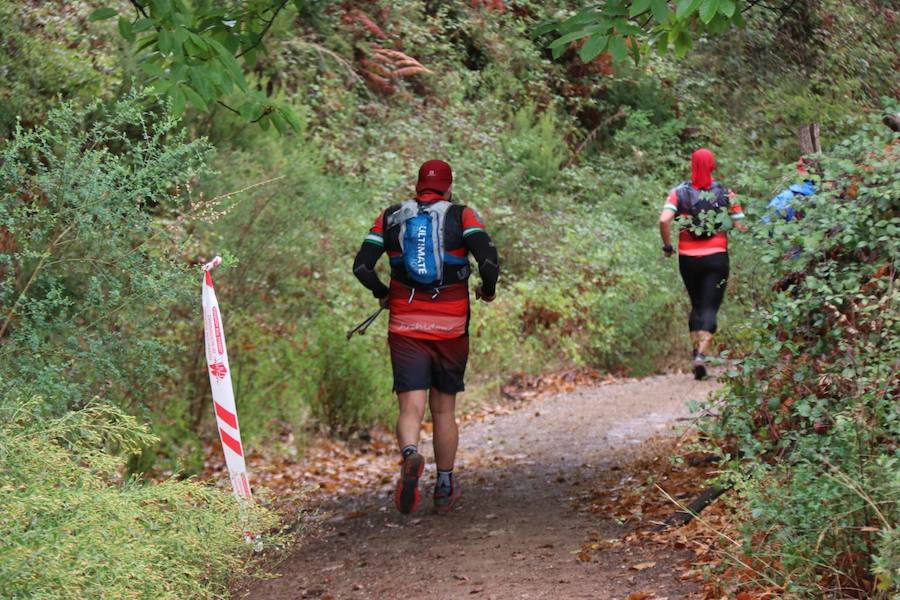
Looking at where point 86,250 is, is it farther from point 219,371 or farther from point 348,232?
point 348,232

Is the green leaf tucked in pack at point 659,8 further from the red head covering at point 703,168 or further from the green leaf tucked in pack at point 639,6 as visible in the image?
the red head covering at point 703,168

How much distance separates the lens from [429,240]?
7074 mm

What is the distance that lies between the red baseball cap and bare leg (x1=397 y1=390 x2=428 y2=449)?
3.70 feet

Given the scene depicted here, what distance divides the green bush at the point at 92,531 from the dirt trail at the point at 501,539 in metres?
1.22

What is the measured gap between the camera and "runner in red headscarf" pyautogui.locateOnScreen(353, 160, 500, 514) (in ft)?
23.2

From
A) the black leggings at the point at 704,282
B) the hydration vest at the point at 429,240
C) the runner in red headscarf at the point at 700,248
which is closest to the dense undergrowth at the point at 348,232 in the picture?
the runner in red headscarf at the point at 700,248

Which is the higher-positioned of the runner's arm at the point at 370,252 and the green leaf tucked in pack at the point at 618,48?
the green leaf tucked in pack at the point at 618,48

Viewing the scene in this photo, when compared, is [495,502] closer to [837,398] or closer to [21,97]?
[837,398]

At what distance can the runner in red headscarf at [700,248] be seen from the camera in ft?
33.7

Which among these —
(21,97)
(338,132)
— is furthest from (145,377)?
(338,132)

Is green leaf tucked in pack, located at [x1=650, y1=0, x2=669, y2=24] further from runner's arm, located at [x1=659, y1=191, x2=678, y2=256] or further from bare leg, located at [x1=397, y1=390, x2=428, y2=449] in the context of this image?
runner's arm, located at [x1=659, y1=191, x2=678, y2=256]

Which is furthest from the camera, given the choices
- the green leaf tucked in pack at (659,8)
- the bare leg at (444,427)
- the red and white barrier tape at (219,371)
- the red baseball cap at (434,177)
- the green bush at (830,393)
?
the bare leg at (444,427)

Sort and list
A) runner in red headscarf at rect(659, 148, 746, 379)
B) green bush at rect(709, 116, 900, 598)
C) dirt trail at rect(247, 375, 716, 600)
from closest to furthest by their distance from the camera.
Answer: green bush at rect(709, 116, 900, 598)
dirt trail at rect(247, 375, 716, 600)
runner in red headscarf at rect(659, 148, 746, 379)

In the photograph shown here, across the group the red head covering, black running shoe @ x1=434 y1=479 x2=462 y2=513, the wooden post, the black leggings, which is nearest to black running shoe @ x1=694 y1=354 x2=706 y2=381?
the black leggings
